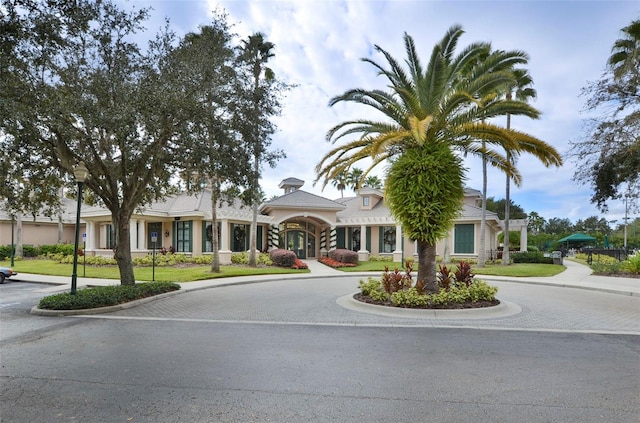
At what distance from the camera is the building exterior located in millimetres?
25844

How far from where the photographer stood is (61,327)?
838cm

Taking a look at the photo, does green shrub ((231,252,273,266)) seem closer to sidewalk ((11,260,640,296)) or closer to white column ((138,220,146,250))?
sidewalk ((11,260,640,296))

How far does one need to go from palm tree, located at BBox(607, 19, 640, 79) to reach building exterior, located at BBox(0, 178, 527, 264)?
11.2 meters

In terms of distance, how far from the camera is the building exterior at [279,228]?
84.8ft

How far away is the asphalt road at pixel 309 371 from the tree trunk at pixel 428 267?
216 centimetres

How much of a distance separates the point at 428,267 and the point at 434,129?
13.2ft

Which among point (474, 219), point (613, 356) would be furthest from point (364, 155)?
point (474, 219)

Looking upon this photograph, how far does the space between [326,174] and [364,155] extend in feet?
4.81

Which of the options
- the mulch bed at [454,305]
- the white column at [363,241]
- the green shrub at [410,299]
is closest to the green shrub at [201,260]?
the white column at [363,241]

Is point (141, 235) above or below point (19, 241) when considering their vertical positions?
above

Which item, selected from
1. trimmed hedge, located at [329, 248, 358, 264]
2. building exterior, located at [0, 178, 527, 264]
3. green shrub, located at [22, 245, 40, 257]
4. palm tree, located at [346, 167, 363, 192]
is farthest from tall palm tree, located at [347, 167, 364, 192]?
green shrub, located at [22, 245, 40, 257]

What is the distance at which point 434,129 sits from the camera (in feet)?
36.0

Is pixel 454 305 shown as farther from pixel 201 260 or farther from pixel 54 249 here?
pixel 54 249

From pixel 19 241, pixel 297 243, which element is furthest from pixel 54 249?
pixel 297 243
